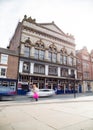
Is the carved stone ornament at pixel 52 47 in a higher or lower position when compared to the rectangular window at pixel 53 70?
higher

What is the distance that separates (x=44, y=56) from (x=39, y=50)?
→ 77.9 inches

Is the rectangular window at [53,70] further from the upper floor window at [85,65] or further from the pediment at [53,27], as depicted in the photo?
the upper floor window at [85,65]

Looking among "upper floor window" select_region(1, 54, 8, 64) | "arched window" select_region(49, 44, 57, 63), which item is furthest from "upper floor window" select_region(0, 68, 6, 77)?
"arched window" select_region(49, 44, 57, 63)

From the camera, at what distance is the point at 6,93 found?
16.9 m

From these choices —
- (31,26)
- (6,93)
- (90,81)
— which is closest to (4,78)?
(6,93)

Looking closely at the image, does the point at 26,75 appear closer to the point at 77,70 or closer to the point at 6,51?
the point at 6,51

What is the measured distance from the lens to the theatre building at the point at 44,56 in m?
29.0

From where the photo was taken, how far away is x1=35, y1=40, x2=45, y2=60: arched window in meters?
31.6

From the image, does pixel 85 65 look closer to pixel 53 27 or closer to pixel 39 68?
pixel 53 27

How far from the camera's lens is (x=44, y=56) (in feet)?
106

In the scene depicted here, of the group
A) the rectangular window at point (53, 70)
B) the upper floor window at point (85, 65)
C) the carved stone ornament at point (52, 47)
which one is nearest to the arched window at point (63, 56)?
the carved stone ornament at point (52, 47)

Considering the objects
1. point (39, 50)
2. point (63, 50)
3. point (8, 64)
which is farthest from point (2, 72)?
point (63, 50)

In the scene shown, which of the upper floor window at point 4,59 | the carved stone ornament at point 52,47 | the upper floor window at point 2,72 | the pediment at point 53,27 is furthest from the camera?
the pediment at point 53,27

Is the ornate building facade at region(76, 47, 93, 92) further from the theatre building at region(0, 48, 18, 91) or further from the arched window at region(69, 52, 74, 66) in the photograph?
the theatre building at region(0, 48, 18, 91)
